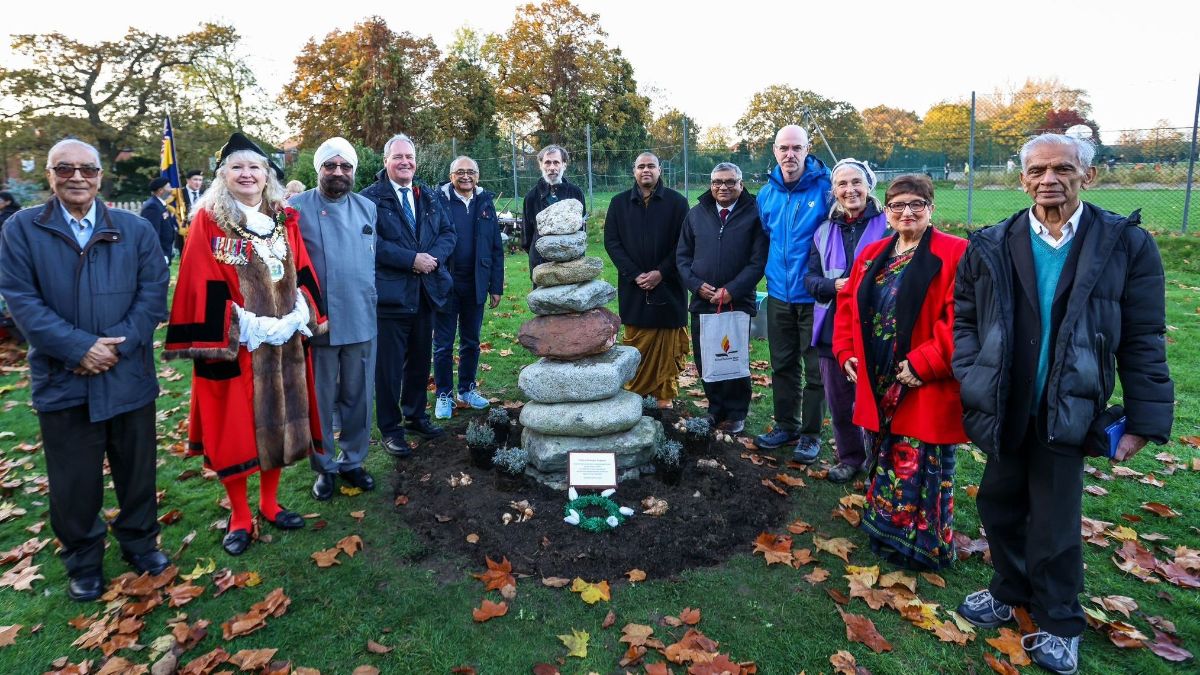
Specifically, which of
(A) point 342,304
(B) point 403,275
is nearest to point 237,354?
(A) point 342,304

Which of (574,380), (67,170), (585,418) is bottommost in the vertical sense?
(585,418)

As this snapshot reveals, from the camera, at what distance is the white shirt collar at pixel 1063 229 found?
2918mm

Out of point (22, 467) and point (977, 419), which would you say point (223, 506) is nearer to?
point (22, 467)

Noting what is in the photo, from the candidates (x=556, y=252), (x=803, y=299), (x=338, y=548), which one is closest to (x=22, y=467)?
(x=338, y=548)

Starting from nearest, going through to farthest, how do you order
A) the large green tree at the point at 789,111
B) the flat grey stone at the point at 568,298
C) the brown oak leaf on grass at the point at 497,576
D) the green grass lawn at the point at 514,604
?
the green grass lawn at the point at 514,604
the brown oak leaf on grass at the point at 497,576
the flat grey stone at the point at 568,298
the large green tree at the point at 789,111

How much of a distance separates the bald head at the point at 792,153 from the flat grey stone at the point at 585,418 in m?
2.21

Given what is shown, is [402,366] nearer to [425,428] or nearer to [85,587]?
[425,428]

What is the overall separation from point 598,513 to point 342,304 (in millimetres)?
2316

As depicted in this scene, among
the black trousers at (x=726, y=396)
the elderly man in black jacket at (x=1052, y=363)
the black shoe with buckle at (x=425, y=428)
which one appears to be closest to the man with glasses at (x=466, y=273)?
the black shoe with buckle at (x=425, y=428)

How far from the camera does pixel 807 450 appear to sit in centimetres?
554

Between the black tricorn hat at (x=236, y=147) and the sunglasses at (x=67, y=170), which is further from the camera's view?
the black tricorn hat at (x=236, y=147)

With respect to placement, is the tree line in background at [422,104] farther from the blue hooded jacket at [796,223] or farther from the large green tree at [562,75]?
the blue hooded jacket at [796,223]

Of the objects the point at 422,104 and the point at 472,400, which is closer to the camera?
the point at 472,400

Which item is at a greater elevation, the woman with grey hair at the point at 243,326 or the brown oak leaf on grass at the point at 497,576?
the woman with grey hair at the point at 243,326
